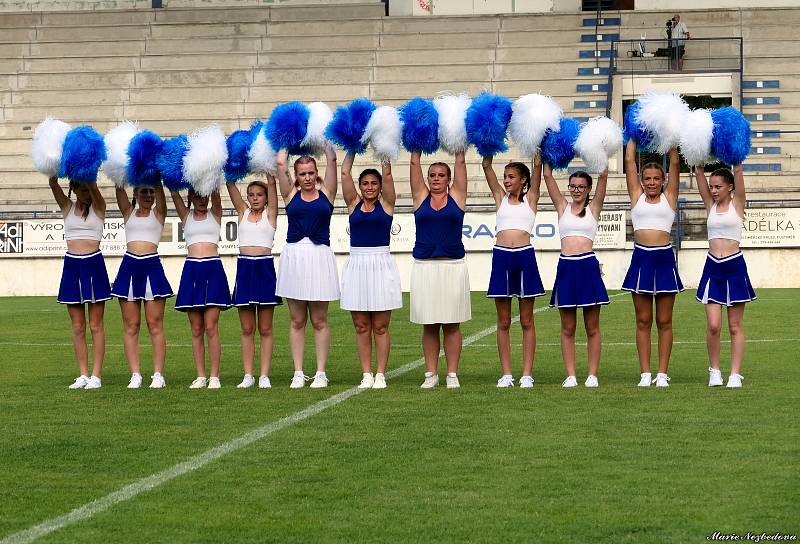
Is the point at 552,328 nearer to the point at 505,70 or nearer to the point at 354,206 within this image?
the point at 354,206

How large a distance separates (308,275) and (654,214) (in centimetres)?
225

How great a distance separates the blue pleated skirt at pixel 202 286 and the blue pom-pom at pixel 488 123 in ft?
6.39

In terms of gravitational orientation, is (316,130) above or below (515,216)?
above

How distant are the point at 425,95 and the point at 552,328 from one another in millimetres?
14999

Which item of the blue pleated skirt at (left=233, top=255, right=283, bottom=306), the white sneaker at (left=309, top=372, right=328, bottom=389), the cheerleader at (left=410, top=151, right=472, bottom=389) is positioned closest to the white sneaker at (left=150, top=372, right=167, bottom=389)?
the blue pleated skirt at (left=233, top=255, right=283, bottom=306)

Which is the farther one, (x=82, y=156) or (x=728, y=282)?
(x=82, y=156)

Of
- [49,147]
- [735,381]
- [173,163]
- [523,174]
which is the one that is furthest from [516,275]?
[49,147]

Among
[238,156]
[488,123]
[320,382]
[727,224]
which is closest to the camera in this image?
[488,123]

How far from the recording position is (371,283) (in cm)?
893

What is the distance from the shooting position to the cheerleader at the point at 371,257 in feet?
29.2

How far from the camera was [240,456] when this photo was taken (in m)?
6.46

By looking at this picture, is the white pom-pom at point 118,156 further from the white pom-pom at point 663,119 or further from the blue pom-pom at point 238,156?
the white pom-pom at point 663,119

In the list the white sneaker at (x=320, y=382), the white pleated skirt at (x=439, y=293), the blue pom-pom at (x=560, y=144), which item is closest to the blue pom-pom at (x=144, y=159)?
the white sneaker at (x=320, y=382)

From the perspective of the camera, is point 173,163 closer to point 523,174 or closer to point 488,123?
point 488,123
